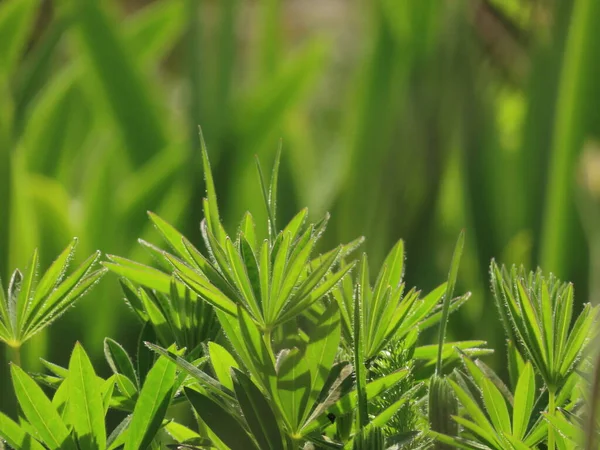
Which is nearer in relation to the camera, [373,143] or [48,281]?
[48,281]

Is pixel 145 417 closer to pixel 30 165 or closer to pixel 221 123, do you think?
pixel 221 123

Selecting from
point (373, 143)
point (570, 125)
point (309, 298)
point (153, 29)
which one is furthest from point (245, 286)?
point (153, 29)

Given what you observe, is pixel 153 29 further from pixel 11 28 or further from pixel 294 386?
pixel 294 386

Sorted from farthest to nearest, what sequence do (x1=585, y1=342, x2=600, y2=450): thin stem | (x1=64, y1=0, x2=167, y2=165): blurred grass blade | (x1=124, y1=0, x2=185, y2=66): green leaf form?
(x1=124, y1=0, x2=185, y2=66): green leaf → (x1=64, y1=0, x2=167, y2=165): blurred grass blade → (x1=585, y1=342, x2=600, y2=450): thin stem

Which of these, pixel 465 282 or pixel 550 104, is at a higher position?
pixel 550 104

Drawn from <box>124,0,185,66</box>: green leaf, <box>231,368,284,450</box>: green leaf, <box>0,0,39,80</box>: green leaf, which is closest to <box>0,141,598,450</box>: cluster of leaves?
<box>231,368,284,450</box>: green leaf

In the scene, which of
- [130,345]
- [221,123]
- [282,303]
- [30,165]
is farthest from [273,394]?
[30,165]

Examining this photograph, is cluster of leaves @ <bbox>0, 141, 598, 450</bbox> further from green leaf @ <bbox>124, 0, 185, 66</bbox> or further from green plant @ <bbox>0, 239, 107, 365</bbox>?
green leaf @ <bbox>124, 0, 185, 66</bbox>
